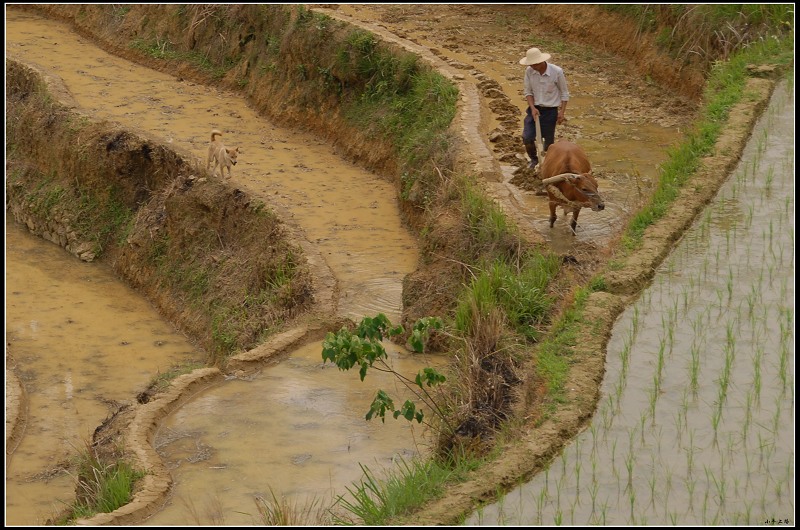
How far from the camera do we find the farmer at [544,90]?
34.2 feet

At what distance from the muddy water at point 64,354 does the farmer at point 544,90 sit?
4.15 metres

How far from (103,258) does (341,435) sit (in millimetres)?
7749

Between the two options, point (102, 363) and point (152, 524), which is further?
point (102, 363)

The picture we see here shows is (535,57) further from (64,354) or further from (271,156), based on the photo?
(64,354)

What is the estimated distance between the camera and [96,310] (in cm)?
1349

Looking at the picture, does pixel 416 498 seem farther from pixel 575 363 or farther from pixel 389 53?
pixel 389 53

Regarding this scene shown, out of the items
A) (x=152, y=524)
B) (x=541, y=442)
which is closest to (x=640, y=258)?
(x=541, y=442)

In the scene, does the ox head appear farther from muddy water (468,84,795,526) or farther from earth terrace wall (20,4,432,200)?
earth terrace wall (20,4,432,200)

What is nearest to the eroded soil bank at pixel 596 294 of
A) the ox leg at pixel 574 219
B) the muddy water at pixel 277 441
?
the ox leg at pixel 574 219

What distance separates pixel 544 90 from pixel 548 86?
0.05 meters

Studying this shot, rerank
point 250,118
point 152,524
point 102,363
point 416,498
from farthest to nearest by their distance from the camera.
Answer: point 250,118, point 102,363, point 152,524, point 416,498

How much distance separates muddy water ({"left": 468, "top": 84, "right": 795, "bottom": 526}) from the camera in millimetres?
6055

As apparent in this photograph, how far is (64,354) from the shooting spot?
40.8 feet

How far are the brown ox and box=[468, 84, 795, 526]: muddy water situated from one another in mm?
859
